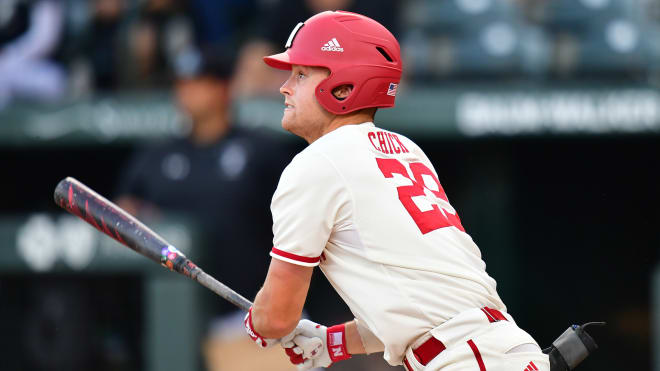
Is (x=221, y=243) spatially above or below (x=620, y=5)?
below

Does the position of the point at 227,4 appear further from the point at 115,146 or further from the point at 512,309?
the point at 512,309

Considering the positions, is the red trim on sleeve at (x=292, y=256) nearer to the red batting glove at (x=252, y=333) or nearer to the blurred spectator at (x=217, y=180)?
the red batting glove at (x=252, y=333)

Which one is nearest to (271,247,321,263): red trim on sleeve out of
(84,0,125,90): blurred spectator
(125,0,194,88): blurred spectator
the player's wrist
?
the player's wrist

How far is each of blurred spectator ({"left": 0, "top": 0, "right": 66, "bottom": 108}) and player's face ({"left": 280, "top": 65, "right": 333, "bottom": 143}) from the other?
441cm

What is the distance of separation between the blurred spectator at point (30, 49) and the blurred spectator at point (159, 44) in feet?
1.66

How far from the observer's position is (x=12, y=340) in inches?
218

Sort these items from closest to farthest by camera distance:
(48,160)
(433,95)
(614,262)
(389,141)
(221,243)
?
(389,141)
(221,243)
(433,95)
(614,262)
(48,160)

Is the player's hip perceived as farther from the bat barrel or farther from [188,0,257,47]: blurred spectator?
[188,0,257,47]: blurred spectator

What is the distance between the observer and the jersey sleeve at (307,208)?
8.51 ft

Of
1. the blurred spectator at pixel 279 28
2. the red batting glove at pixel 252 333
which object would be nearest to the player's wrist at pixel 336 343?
the red batting glove at pixel 252 333

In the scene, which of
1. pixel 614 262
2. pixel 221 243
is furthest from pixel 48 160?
pixel 614 262

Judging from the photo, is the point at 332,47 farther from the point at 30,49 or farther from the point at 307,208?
the point at 30,49

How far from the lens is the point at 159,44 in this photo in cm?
721

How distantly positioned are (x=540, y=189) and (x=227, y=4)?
7.67 ft
